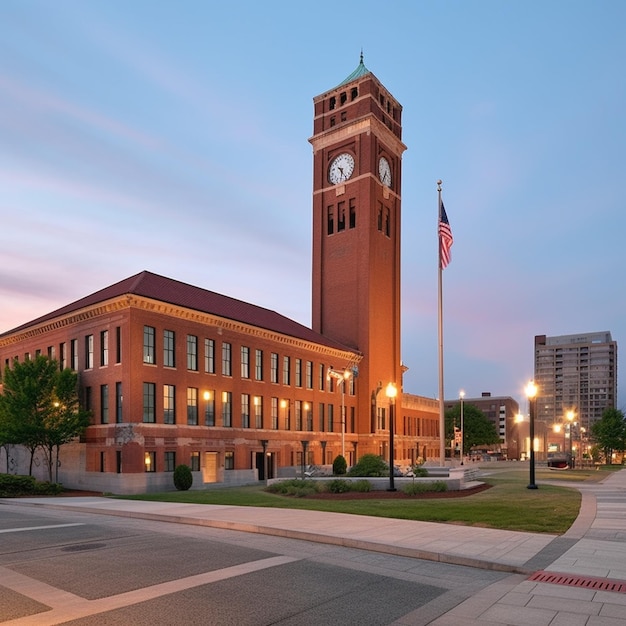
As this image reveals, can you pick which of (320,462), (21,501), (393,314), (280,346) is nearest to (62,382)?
(21,501)

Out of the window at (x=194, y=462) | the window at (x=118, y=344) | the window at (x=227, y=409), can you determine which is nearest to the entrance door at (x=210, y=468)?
the window at (x=194, y=462)

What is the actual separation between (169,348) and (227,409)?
8.23 meters

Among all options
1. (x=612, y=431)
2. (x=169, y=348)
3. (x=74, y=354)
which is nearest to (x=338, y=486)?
(x=169, y=348)

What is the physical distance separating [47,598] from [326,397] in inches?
→ 2121

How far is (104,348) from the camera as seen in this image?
1730 inches

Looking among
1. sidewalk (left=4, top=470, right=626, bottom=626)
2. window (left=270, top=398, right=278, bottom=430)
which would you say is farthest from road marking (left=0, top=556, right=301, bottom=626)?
window (left=270, top=398, right=278, bottom=430)

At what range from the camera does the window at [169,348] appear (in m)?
44.5

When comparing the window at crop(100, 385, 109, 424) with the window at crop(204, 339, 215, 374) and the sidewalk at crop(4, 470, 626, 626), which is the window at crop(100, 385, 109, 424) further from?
the sidewalk at crop(4, 470, 626, 626)

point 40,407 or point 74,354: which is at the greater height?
point 74,354

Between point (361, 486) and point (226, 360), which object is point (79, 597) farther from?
point (226, 360)

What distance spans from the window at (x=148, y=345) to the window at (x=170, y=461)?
674cm

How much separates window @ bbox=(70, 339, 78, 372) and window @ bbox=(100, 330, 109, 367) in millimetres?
3552

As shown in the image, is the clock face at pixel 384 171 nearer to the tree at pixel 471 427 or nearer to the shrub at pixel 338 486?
the shrub at pixel 338 486

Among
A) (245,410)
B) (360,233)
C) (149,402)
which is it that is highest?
(360,233)
